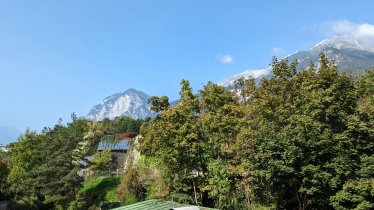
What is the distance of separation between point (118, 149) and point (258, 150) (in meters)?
25.3

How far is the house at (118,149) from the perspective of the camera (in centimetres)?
3981

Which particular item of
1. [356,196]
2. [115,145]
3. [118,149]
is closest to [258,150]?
[356,196]

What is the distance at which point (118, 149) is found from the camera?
41.4 metres

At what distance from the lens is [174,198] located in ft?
70.6

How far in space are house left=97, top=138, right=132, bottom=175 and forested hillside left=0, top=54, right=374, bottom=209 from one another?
32.0ft

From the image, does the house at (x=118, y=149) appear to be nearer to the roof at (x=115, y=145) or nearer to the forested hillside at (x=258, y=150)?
the roof at (x=115, y=145)

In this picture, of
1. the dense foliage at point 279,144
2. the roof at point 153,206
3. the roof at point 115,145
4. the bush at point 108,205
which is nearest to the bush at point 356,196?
the dense foliage at point 279,144

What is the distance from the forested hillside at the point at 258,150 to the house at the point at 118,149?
9764 mm

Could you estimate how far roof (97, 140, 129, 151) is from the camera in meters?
41.4

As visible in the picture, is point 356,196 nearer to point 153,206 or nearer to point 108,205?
point 153,206

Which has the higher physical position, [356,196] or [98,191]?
[98,191]

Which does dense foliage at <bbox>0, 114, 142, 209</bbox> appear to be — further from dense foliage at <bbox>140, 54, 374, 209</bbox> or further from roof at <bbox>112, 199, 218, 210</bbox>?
roof at <bbox>112, 199, 218, 210</bbox>

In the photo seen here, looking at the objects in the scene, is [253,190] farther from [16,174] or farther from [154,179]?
[16,174]

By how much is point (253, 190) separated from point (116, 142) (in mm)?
24590
